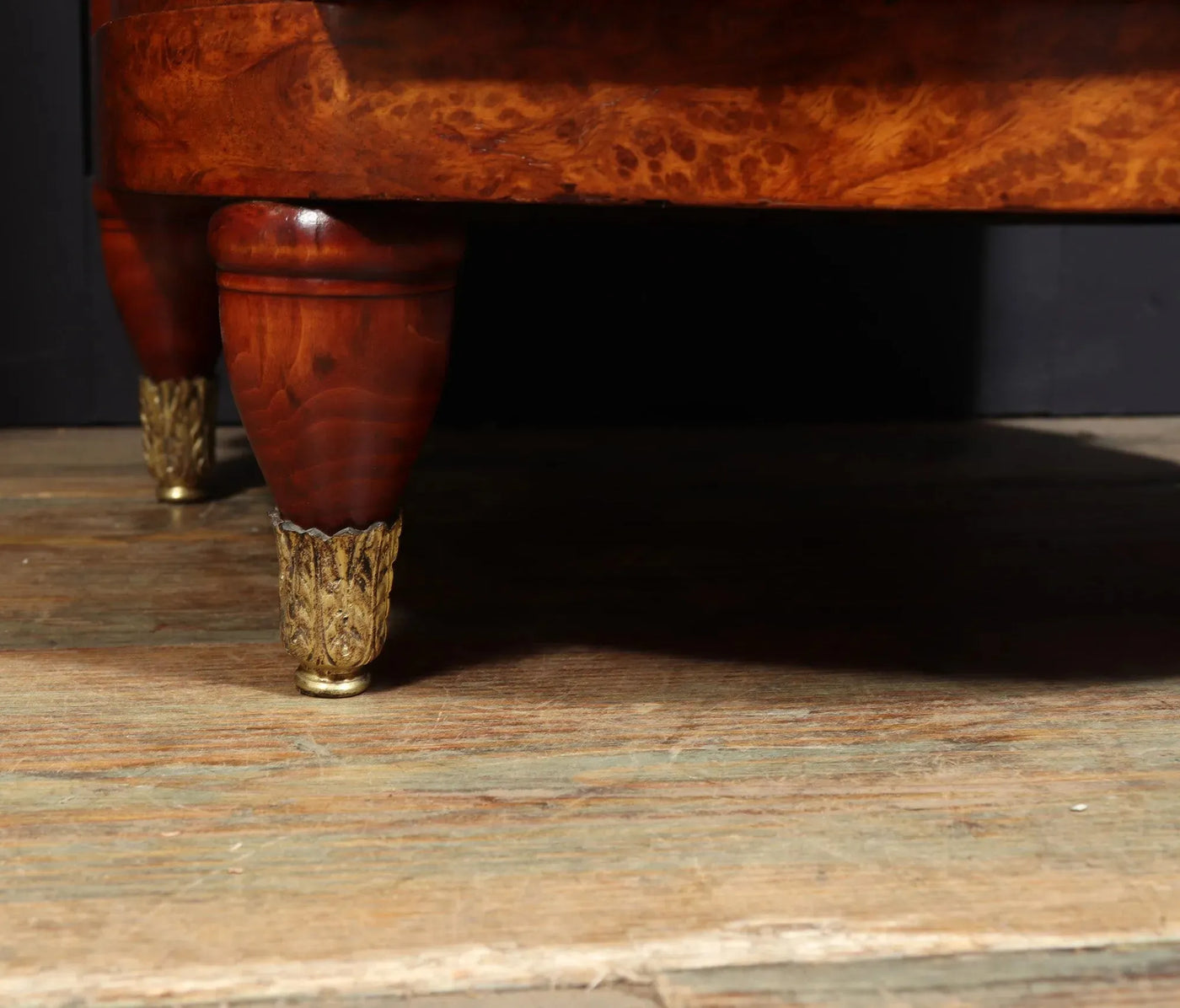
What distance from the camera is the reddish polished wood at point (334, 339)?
0.69 metres

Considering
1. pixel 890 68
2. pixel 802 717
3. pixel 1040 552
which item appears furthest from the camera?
pixel 1040 552

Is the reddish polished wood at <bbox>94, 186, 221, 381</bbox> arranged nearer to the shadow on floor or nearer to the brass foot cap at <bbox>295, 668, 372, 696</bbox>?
the shadow on floor

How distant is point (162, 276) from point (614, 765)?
71 centimetres

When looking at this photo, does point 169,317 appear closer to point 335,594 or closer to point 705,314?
point 335,594

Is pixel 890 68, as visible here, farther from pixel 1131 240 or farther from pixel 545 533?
pixel 1131 240

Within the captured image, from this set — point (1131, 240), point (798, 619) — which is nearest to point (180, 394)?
point (798, 619)

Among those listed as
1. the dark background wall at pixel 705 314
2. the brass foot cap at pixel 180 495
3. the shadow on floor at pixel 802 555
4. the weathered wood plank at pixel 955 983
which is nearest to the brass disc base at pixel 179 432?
the brass foot cap at pixel 180 495

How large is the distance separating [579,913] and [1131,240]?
4.97 ft

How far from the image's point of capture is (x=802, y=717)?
2.48 feet

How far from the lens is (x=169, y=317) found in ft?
4.00

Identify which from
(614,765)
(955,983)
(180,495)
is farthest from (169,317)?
(955,983)

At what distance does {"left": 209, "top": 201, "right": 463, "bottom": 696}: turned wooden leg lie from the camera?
69 cm

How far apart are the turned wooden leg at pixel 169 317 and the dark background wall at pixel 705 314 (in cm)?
46

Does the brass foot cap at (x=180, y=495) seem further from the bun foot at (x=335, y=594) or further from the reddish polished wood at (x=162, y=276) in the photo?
the bun foot at (x=335, y=594)
